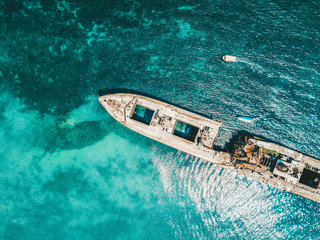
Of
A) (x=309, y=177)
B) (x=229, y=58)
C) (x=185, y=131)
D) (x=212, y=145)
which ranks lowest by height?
(x=309, y=177)

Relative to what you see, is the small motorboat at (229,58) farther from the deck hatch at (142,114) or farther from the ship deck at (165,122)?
the deck hatch at (142,114)

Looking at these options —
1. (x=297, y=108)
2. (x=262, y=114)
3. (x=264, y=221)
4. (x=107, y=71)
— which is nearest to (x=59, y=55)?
(x=107, y=71)

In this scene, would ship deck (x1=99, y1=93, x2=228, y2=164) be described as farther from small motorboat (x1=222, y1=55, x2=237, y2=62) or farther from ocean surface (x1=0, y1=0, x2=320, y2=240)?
small motorboat (x1=222, y1=55, x2=237, y2=62)

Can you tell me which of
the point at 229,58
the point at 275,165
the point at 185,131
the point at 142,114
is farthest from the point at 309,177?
the point at 142,114

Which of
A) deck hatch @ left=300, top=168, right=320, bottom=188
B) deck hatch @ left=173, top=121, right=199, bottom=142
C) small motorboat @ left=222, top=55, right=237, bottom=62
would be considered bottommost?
deck hatch @ left=300, top=168, right=320, bottom=188

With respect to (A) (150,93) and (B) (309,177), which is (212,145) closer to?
(A) (150,93)

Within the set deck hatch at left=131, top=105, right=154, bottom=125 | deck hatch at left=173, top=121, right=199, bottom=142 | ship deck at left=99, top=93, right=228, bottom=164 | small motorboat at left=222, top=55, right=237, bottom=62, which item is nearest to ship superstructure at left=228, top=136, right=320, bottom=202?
ship deck at left=99, top=93, right=228, bottom=164

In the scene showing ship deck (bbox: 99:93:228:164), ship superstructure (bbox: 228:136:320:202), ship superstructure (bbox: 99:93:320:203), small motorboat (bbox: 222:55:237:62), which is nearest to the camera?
ship superstructure (bbox: 228:136:320:202)
